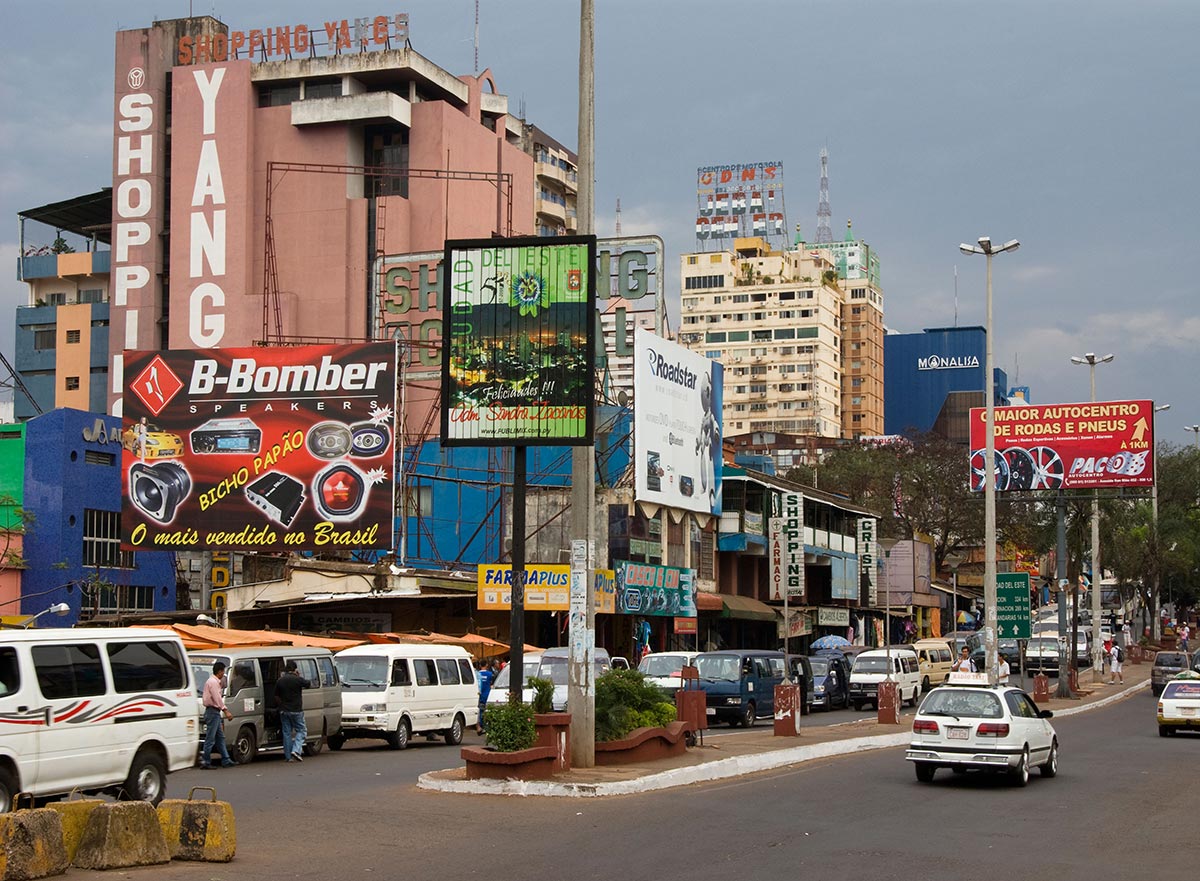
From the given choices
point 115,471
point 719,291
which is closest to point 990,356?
point 115,471

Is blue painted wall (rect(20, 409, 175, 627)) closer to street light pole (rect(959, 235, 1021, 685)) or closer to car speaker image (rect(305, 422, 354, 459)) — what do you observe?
car speaker image (rect(305, 422, 354, 459))

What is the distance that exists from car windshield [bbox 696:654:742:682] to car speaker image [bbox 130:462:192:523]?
2006 centimetres

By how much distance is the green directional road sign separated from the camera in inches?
1655

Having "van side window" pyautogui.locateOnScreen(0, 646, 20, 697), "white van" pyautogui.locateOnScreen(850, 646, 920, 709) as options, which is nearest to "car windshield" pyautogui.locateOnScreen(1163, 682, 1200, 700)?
"white van" pyautogui.locateOnScreen(850, 646, 920, 709)

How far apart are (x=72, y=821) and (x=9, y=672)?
312cm

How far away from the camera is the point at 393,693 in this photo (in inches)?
1164

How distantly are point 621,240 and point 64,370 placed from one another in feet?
161

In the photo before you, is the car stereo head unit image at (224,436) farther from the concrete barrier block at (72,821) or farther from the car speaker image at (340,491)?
the concrete barrier block at (72,821)

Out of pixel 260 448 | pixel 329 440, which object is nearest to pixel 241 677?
pixel 329 440

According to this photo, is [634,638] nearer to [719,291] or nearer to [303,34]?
[303,34]

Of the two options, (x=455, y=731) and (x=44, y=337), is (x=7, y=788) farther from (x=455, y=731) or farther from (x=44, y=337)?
(x=44, y=337)

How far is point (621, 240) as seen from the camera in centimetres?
5806

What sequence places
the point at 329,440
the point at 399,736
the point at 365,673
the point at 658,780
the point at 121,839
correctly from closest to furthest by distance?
the point at 121,839, the point at 658,780, the point at 365,673, the point at 399,736, the point at 329,440

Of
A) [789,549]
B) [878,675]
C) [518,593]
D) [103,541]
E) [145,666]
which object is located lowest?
[878,675]
